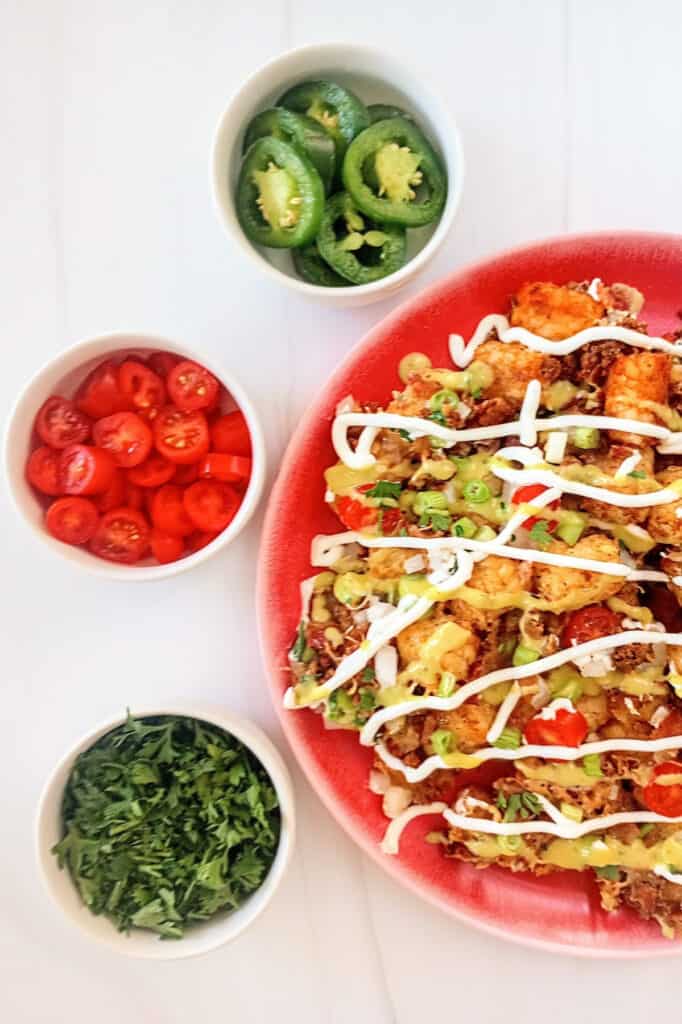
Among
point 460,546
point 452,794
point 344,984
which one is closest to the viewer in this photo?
point 460,546

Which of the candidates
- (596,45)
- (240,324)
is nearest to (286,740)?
(240,324)

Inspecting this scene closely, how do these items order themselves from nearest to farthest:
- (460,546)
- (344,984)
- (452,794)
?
(460,546)
(452,794)
(344,984)

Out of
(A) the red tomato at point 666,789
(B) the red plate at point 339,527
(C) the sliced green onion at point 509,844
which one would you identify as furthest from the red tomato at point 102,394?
(A) the red tomato at point 666,789

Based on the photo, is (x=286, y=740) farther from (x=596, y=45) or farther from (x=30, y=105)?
(x=596, y=45)

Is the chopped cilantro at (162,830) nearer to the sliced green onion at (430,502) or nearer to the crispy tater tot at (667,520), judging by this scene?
the sliced green onion at (430,502)

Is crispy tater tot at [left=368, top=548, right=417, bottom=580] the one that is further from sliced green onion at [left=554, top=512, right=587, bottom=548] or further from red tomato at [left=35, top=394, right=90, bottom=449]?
red tomato at [left=35, top=394, right=90, bottom=449]

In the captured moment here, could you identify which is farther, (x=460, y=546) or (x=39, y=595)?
(x=39, y=595)

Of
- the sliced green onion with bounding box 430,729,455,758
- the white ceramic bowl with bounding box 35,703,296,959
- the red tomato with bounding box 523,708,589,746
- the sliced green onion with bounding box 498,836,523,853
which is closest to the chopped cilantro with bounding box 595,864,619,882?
the sliced green onion with bounding box 498,836,523,853
